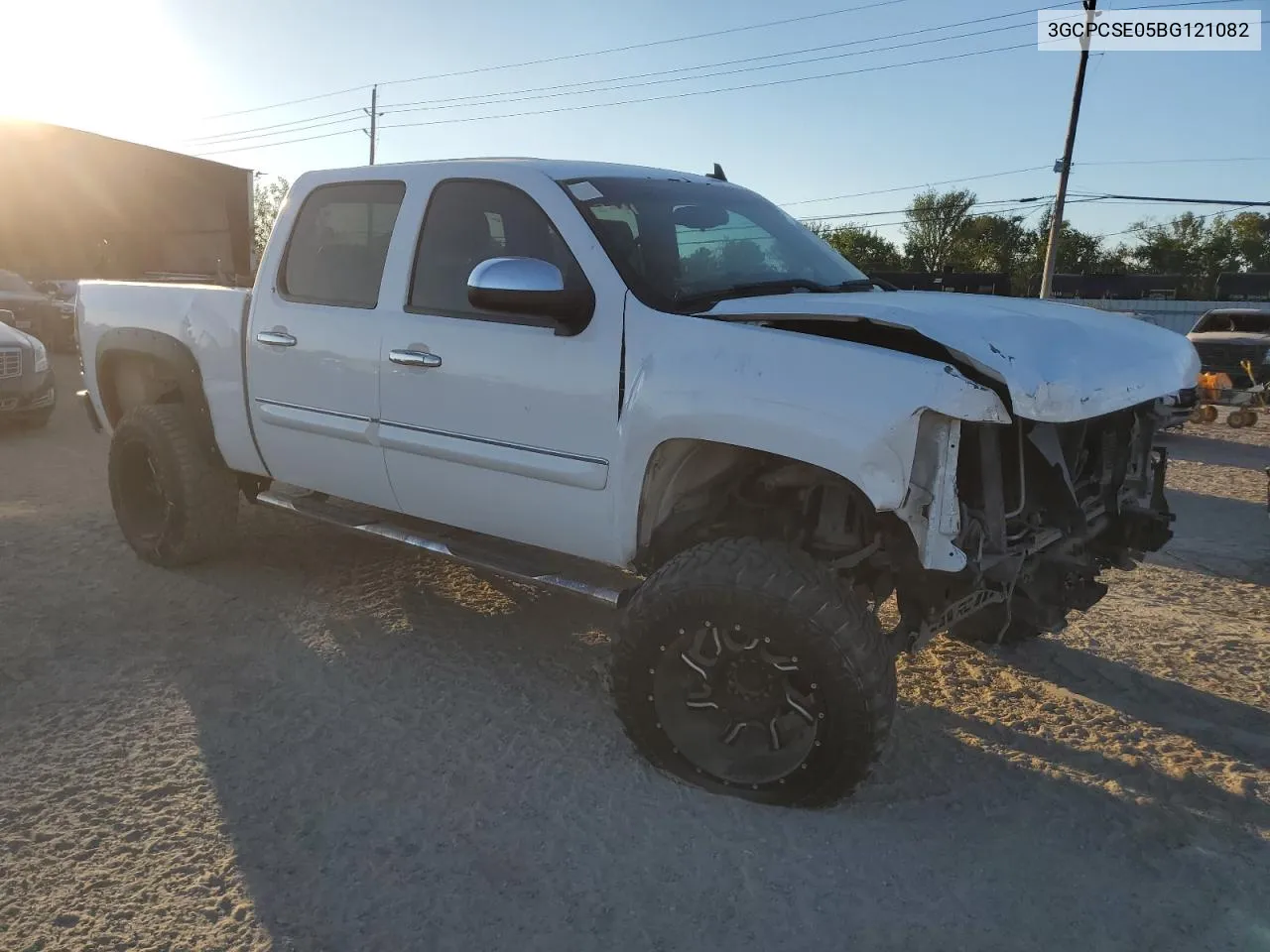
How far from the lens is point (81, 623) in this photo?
14.3ft

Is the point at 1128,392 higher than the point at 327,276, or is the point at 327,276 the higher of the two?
the point at 327,276

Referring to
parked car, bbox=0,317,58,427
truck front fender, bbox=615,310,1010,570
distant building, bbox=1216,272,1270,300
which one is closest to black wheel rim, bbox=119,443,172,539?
truck front fender, bbox=615,310,1010,570

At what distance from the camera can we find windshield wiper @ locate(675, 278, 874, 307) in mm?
3271

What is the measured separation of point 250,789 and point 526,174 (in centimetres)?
237

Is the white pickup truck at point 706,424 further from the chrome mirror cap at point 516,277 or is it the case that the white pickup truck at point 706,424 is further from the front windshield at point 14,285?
the front windshield at point 14,285

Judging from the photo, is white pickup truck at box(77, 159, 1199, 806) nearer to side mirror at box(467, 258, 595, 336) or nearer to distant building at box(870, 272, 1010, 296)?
side mirror at box(467, 258, 595, 336)

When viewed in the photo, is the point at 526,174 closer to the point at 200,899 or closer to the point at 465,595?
the point at 465,595

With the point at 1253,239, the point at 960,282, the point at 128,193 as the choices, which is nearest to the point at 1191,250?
the point at 1253,239

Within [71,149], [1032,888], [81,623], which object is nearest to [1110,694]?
[1032,888]

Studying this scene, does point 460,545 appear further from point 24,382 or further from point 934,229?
point 934,229

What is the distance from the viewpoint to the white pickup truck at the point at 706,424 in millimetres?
2734

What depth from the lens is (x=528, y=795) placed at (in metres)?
3.04

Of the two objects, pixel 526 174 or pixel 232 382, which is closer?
pixel 526 174

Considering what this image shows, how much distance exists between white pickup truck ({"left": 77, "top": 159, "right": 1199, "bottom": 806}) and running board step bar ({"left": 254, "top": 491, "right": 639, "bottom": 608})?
0.02 meters
